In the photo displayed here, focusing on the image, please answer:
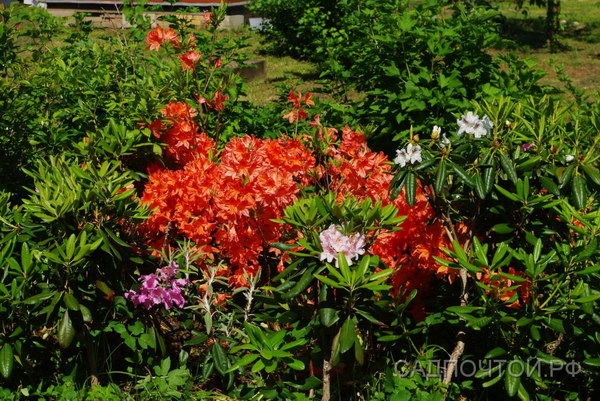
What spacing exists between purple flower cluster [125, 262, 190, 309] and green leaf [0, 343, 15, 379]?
18.2 inches

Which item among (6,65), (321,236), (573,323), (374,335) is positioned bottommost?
(374,335)

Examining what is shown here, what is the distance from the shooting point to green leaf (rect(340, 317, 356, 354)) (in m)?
2.54

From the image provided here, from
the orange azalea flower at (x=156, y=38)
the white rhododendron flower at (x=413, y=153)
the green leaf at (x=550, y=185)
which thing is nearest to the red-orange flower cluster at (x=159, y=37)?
the orange azalea flower at (x=156, y=38)

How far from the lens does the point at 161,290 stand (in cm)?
291

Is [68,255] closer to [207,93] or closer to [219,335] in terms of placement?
[219,335]

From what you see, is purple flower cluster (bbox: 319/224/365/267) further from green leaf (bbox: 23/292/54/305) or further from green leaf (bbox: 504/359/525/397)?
green leaf (bbox: 23/292/54/305)

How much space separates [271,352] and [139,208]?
0.80 meters

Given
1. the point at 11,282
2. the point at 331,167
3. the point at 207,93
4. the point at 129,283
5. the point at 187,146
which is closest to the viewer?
the point at 11,282

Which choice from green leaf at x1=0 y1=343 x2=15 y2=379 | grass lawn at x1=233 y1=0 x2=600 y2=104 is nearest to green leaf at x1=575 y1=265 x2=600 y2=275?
green leaf at x1=0 y1=343 x2=15 y2=379

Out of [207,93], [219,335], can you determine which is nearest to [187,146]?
[207,93]

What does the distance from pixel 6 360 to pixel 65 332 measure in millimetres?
246

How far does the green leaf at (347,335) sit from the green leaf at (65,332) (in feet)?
3.20

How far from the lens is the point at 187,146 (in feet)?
12.2

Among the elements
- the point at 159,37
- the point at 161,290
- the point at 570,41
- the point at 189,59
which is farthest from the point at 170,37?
the point at 570,41
